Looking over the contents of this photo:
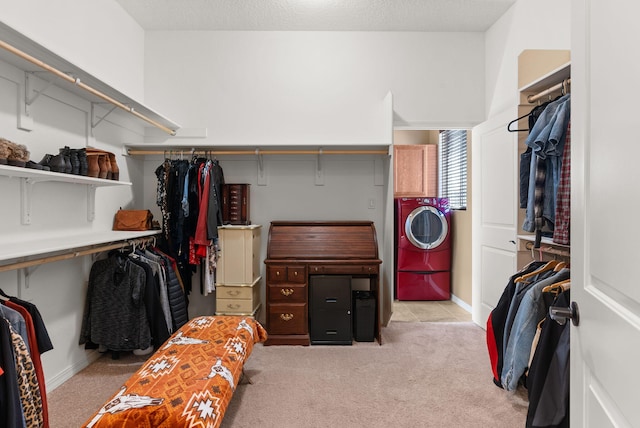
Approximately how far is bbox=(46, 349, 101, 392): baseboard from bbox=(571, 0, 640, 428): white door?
291 cm

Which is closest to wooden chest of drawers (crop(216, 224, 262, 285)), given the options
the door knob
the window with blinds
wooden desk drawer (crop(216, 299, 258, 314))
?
wooden desk drawer (crop(216, 299, 258, 314))

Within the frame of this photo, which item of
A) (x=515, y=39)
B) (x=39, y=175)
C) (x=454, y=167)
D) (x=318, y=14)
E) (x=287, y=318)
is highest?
(x=318, y=14)

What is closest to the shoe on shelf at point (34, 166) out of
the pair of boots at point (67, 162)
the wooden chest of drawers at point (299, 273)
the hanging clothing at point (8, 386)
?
the pair of boots at point (67, 162)

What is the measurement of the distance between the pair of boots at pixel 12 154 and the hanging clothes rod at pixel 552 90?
9.43ft

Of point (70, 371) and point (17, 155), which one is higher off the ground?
point (17, 155)

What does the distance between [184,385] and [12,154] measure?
1.37m

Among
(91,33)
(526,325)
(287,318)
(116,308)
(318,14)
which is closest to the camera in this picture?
(526,325)

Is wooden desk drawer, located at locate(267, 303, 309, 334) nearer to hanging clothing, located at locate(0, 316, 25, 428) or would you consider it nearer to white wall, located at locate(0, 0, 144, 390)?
white wall, located at locate(0, 0, 144, 390)

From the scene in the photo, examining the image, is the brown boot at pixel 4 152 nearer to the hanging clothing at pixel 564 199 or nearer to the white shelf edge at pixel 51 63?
the white shelf edge at pixel 51 63

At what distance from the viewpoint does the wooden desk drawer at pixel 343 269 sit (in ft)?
11.2

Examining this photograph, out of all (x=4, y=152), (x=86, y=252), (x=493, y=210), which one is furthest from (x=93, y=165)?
(x=493, y=210)

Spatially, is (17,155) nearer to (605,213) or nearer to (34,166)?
(34,166)

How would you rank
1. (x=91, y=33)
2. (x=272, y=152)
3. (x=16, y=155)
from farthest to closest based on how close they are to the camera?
(x=272, y=152) < (x=91, y=33) < (x=16, y=155)

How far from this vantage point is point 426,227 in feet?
16.4
